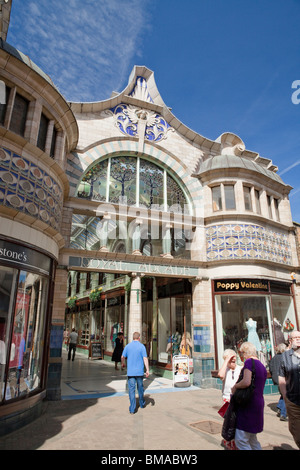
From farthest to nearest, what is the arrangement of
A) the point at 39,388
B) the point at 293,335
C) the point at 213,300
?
1. the point at 213,300
2. the point at 39,388
3. the point at 293,335

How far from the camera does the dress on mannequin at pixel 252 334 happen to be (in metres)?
11.5

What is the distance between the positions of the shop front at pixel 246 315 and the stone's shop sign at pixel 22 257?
6.98m

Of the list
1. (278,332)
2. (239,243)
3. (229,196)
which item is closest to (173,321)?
(278,332)

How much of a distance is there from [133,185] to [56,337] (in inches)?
248

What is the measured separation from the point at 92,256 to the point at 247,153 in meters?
9.38

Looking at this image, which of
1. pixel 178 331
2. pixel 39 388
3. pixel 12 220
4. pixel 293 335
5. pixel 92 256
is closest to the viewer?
pixel 293 335

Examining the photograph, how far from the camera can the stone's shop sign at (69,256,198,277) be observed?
34.1 ft

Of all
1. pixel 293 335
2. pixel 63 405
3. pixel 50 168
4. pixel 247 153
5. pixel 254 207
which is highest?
pixel 247 153

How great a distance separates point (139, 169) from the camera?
12625 millimetres

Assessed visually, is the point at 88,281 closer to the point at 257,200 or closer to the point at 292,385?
the point at 257,200

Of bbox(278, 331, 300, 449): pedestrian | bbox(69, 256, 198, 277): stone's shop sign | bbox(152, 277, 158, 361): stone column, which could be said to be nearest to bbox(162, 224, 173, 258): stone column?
bbox(69, 256, 198, 277): stone's shop sign

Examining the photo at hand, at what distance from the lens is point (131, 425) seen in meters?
6.44
